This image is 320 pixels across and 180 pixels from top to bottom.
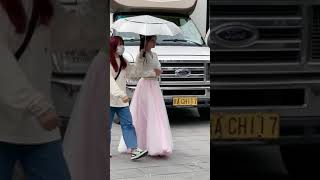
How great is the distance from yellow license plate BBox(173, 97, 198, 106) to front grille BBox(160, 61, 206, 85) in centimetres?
28

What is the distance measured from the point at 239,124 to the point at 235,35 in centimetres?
39

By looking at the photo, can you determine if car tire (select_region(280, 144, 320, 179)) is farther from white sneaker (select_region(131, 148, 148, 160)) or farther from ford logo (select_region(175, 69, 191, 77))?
ford logo (select_region(175, 69, 191, 77))

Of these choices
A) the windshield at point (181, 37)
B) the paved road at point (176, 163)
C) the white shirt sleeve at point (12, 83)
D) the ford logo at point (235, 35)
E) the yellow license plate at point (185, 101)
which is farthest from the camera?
the windshield at point (181, 37)

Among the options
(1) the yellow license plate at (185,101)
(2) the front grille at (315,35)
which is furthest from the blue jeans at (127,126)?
(2) the front grille at (315,35)

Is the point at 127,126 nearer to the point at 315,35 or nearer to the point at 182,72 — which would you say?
the point at 182,72

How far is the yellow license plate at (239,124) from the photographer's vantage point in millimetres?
2518

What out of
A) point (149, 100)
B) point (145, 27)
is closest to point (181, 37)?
point (145, 27)

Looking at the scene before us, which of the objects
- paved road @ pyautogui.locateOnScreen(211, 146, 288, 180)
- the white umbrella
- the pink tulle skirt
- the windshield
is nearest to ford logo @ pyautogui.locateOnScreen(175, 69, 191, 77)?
the windshield

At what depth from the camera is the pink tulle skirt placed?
6.95 metres

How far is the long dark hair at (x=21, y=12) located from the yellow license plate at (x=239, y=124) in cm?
83

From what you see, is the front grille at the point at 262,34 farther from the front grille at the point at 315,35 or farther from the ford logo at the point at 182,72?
the ford logo at the point at 182,72

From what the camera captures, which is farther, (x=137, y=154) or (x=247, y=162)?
(x=137, y=154)

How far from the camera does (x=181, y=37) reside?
10.3 m

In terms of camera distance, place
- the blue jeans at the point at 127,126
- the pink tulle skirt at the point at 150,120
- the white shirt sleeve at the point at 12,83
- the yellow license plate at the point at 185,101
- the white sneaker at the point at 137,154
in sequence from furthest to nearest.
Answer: the yellow license plate at the point at 185,101
the pink tulle skirt at the point at 150,120
the white sneaker at the point at 137,154
the blue jeans at the point at 127,126
the white shirt sleeve at the point at 12,83
